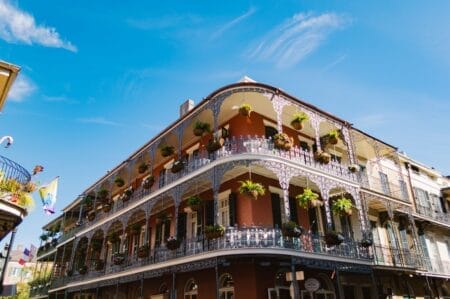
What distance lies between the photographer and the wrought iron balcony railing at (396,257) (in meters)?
15.5

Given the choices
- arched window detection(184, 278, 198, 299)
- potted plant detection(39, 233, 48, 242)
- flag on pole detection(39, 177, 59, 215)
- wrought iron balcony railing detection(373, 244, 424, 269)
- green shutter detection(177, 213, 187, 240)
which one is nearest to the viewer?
arched window detection(184, 278, 198, 299)

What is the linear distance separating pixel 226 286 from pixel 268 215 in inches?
127

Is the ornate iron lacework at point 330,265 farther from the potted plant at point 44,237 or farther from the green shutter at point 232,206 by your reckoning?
the potted plant at point 44,237

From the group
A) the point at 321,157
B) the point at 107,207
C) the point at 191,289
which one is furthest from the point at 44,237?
the point at 321,157

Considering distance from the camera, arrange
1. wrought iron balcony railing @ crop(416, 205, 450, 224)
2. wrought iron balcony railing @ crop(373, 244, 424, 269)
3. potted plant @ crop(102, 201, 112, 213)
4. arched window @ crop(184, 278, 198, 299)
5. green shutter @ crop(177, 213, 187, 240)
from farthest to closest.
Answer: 1. potted plant @ crop(102, 201, 112, 213)
2. wrought iron balcony railing @ crop(416, 205, 450, 224)
3. green shutter @ crop(177, 213, 187, 240)
4. wrought iron balcony railing @ crop(373, 244, 424, 269)
5. arched window @ crop(184, 278, 198, 299)

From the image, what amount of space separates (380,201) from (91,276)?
1662 cm

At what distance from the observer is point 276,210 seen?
13.8m

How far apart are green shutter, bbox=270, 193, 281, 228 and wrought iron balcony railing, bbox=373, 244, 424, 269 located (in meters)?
4.95

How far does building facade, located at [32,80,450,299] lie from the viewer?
39.6 feet

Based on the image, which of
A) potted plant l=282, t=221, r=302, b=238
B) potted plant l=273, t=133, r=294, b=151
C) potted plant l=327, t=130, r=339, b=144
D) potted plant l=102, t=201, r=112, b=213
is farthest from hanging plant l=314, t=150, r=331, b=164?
potted plant l=102, t=201, r=112, b=213

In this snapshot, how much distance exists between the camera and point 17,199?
32.6 ft

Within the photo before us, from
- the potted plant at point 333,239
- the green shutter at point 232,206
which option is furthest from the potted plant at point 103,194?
the potted plant at point 333,239

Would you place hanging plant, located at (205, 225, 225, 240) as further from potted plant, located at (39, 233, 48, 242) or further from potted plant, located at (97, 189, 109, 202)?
potted plant, located at (39, 233, 48, 242)

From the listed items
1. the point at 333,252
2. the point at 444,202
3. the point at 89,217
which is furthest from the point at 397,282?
the point at 89,217
